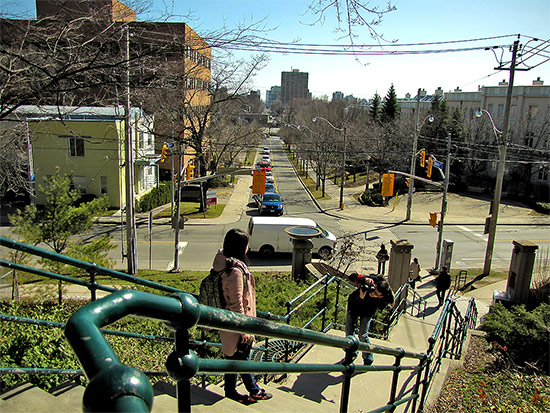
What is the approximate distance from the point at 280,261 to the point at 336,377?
17067 millimetres

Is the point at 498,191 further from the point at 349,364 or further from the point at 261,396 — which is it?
the point at 349,364

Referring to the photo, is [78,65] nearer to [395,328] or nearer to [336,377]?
[336,377]

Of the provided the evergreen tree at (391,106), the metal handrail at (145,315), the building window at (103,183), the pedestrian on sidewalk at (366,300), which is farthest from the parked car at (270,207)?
the evergreen tree at (391,106)

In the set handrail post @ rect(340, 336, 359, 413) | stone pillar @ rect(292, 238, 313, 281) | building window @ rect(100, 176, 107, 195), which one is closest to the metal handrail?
handrail post @ rect(340, 336, 359, 413)

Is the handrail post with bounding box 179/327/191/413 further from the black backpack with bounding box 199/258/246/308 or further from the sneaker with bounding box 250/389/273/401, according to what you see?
the sneaker with bounding box 250/389/273/401

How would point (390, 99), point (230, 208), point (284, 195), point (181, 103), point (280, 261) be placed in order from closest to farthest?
point (280, 261) < point (181, 103) < point (230, 208) < point (284, 195) < point (390, 99)

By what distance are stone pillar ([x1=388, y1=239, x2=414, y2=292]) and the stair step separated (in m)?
12.6

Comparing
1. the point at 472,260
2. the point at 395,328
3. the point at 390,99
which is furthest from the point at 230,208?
the point at 390,99

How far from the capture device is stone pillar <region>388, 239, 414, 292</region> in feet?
47.5

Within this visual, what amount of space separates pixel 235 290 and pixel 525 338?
275 inches

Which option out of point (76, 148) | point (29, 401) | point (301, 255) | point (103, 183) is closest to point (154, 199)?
point (103, 183)

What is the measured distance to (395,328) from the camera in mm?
9438

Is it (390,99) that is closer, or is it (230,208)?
(230,208)

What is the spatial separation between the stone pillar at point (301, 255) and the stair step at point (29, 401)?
10695mm
